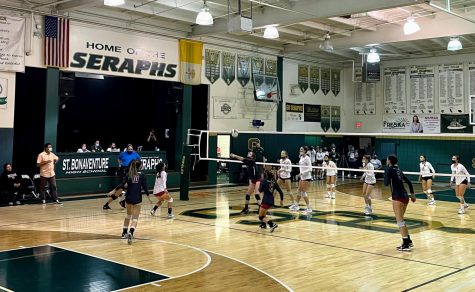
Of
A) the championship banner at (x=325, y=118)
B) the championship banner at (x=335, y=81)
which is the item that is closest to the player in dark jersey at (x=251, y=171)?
the championship banner at (x=325, y=118)

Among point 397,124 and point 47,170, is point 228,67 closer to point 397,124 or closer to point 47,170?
point 47,170

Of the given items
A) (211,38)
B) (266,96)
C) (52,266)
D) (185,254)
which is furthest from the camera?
(266,96)

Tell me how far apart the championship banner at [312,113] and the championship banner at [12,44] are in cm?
1670

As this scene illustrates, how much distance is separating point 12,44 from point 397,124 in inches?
864

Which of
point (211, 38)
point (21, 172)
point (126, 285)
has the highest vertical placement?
point (211, 38)

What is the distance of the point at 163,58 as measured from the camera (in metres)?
22.4

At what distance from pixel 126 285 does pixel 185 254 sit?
2377 mm

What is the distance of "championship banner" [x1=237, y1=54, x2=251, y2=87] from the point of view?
85.0ft

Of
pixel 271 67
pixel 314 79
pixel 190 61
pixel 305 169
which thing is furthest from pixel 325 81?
pixel 305 169

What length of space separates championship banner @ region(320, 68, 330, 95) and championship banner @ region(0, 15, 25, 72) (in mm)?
18623

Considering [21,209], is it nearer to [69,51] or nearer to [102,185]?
[102,185]

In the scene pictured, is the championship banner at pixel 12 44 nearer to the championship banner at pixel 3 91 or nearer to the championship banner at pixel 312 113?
the championship banner at pixel 3 91

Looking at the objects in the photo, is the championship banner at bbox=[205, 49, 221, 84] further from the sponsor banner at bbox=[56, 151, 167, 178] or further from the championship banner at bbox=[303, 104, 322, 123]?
the championship banner at bbox=[303, 104, 322, 123]

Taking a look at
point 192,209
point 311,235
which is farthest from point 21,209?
point 311,235
